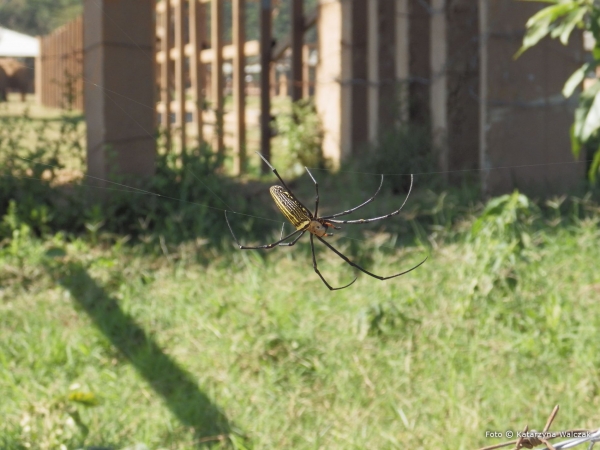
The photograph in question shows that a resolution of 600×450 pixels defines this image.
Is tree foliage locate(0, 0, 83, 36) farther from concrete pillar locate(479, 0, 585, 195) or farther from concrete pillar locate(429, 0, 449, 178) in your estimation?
concrete pillar locate(429, 0, 449, 178)

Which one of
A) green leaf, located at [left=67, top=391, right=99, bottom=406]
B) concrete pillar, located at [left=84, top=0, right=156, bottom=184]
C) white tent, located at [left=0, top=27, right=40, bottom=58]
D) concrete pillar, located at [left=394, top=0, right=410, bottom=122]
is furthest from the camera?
concrete pillar, located at [left=394, top=0, right=410, bottom=122]

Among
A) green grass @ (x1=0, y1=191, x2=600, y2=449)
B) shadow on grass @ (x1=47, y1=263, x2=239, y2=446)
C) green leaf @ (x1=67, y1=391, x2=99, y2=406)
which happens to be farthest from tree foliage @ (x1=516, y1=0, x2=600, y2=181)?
green leaf @ (x1=67, y1=391, x2=99, y2=406)

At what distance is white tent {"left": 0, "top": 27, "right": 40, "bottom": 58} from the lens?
3.43m

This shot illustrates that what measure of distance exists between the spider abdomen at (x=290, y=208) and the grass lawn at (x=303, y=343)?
3.53ft

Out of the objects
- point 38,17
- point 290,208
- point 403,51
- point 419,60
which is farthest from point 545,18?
point 419,60

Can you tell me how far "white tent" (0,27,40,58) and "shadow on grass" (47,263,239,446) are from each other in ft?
3.82

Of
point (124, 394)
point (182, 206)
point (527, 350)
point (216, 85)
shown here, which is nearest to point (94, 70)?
point (182, 206)

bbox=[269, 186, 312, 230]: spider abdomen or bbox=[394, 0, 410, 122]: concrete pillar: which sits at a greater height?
bbox=[394, 0, 410, 122]: concrete pillar

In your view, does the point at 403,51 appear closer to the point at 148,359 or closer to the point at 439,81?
the point at 439,81

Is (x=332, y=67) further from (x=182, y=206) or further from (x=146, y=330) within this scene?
(x=146, y=330)

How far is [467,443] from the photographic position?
2979 mm

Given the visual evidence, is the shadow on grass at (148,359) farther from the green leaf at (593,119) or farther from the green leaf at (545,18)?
the green leaf at (545,18)

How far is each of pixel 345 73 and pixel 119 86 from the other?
3116 millimetres

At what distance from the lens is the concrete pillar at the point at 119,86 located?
5.43 m
